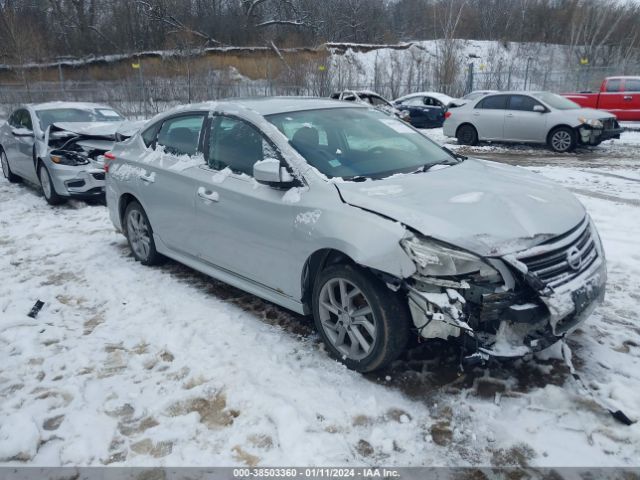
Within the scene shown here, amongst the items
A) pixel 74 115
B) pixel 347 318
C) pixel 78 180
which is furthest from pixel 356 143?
pixel 74 115

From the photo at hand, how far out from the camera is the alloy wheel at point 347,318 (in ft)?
10.1

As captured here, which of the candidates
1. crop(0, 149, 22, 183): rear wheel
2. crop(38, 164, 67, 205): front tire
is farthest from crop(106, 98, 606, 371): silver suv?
crop(0, 149, 22, 183): rear wheel

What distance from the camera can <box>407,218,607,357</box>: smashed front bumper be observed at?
8.74ft

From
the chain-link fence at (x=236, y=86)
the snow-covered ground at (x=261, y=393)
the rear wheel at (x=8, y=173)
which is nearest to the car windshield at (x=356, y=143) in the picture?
the snow-covered ground at (x=261, y=393)

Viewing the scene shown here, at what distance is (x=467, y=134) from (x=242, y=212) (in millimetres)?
12203

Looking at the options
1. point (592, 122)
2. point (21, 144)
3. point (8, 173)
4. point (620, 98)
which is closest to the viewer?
point (21, 144)

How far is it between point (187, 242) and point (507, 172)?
287 centimetres

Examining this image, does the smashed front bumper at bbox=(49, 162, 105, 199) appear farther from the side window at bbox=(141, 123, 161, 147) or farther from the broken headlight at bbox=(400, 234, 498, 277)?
the broken headlight at bbox=(400, 234, 498, 277)

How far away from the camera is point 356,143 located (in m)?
3.95

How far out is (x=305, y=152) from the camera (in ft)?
11.8

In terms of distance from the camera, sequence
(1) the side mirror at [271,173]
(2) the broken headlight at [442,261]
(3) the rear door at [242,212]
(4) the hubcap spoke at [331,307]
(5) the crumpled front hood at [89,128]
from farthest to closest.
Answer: (5) the crumpled front hood at [89,128] < (3) the rear door at [242,212] < (1) the side mirror at [271,173] < (4) the hubcap spoke at [331,307] < (2) the broken headlight at [442,261]

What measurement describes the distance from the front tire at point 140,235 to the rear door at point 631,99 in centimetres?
1666

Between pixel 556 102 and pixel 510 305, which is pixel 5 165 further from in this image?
pixel 556 102

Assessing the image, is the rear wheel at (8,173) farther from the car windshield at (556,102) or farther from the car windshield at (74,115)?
the car windshield at (556,102)
